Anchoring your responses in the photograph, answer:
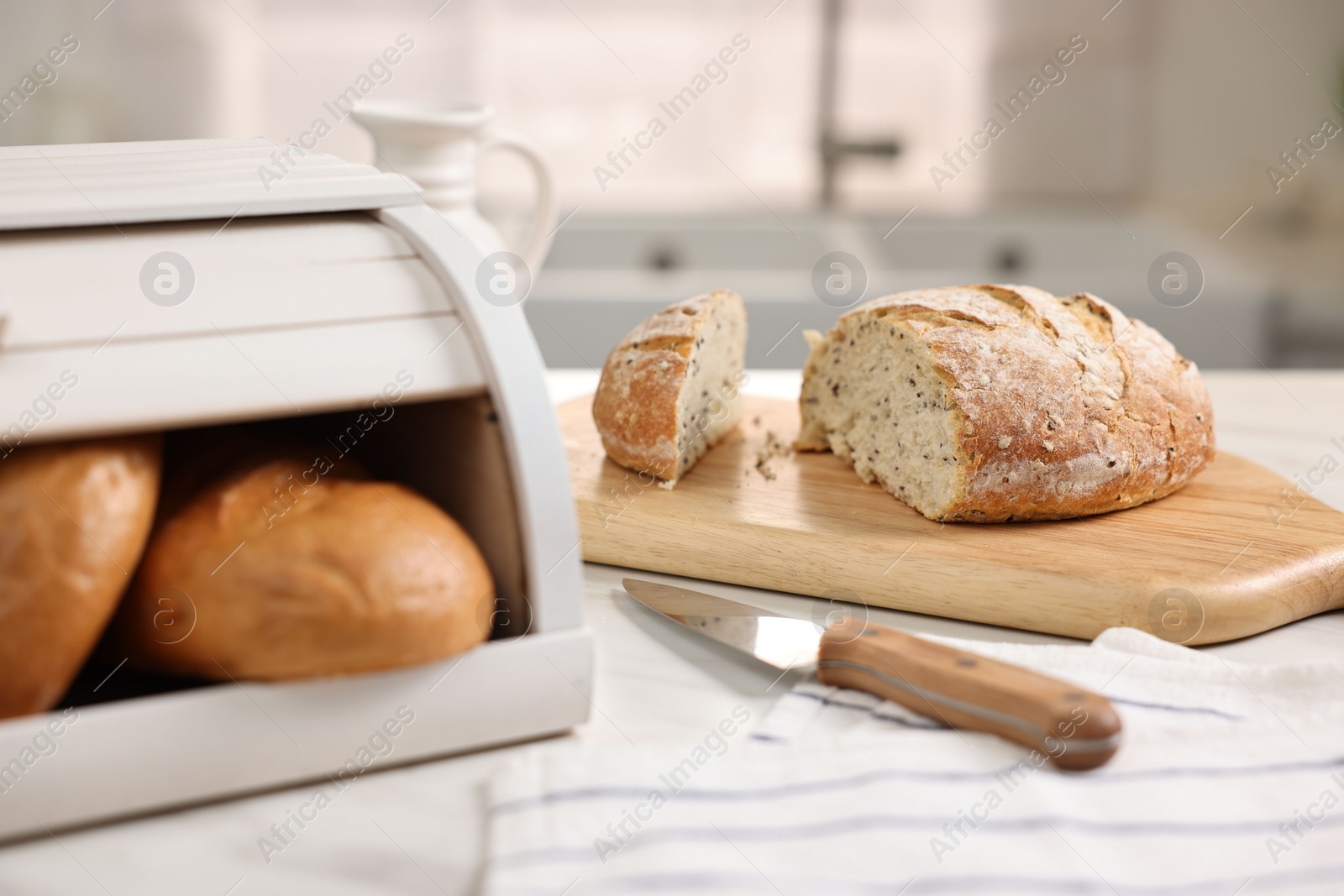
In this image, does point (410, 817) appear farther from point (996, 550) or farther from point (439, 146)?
point (439, 146)

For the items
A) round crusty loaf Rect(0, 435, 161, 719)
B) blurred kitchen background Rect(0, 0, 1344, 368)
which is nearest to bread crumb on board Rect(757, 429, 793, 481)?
round crusty loaf Rect(0, 435, 161, 719)

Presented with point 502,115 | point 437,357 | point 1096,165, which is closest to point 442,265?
point 437,357

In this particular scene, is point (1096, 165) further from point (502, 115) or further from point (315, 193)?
point (315, 193)

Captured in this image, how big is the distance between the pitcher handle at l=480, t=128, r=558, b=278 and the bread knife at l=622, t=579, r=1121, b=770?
66 cm

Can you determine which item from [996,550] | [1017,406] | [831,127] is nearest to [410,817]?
[996,550]

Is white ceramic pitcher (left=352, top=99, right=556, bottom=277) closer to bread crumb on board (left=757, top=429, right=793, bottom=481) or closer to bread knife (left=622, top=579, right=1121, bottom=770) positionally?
bread crumb on board (left=757, top=429, right=793, bottom=481)

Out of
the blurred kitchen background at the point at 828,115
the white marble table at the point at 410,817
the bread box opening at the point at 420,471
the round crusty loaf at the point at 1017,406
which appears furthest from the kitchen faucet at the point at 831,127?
the bread box opening at the point at 420,471

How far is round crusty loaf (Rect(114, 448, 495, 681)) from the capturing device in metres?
0.70

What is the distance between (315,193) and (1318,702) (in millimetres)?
858

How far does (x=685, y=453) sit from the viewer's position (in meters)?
1.36

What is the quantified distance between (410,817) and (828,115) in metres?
3.66

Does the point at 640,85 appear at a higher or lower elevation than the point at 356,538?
higher

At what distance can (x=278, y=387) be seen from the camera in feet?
2.37

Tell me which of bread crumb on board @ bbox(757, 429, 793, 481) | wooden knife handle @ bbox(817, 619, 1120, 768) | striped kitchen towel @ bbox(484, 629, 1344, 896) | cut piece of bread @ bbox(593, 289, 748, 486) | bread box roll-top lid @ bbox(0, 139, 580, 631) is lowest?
striped kitchen towel @ bbox(484, 629, 1344, 896)
